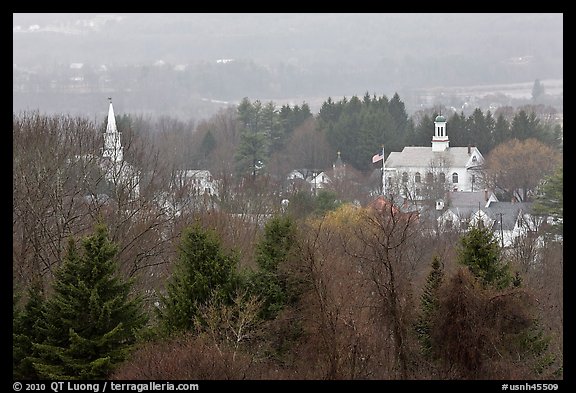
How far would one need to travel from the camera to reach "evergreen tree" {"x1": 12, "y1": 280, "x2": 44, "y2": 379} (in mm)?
13328

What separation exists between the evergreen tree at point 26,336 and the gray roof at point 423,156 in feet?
138

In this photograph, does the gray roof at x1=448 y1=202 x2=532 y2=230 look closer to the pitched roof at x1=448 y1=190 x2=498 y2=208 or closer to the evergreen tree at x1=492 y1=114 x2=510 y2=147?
the pitched roof at x1=448 y1=190 x2=498 y2=208

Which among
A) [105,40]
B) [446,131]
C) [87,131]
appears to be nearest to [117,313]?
[87,131]

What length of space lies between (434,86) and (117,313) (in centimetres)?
12057

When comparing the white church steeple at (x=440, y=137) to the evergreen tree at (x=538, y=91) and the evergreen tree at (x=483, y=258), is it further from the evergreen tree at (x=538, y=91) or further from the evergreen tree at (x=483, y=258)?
the evergreen tree at (x=538, y=91)

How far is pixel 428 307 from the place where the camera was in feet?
46.3

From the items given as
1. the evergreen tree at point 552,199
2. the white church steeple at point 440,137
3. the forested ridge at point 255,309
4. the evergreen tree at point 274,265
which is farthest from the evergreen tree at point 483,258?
the white church steeple at point 440,137

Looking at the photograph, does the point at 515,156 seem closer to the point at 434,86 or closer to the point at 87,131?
the point at 87,131

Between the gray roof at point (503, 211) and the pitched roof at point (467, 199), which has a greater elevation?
the pitched roof at point (467, 199)

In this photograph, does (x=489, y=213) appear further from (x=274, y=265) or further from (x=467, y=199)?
(x=274, y=265)

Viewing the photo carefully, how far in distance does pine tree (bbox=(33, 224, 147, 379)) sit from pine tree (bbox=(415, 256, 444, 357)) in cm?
417

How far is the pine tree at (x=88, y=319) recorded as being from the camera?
12938 mm

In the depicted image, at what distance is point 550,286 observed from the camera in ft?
75.2

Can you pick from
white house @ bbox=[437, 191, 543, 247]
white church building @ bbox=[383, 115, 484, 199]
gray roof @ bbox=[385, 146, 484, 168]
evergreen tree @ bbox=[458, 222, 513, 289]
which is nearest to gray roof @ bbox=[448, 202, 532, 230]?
white house @ bbox=[437, 191, 543, 247]
